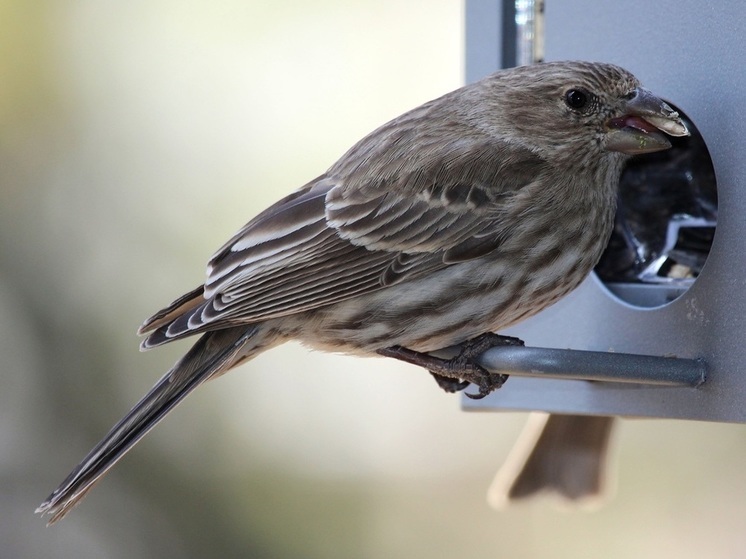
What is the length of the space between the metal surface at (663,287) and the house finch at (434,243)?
175mm

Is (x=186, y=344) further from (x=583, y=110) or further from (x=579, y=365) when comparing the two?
(x=579, y=365)

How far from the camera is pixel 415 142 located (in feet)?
12.1

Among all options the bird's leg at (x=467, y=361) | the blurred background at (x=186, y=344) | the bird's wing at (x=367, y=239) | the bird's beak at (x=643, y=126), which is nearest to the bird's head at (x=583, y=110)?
the bird's beak at (x=643, y=126)

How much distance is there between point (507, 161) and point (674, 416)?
85 centimetres

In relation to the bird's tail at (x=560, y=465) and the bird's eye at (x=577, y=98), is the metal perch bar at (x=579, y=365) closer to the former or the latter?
the bird's eye at (x=577, y=98)

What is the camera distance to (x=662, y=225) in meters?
4.06

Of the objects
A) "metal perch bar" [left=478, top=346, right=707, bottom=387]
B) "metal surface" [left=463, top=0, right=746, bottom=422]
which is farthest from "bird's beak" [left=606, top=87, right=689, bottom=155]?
"metal perch bar" [left=478, top=346, right=707, bottom=387]

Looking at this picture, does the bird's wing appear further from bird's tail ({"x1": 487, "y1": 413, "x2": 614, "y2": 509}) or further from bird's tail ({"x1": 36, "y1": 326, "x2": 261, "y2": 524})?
bird's tail ({"x1": 487, "y1": 413, "x2": 614, "y2": 509})

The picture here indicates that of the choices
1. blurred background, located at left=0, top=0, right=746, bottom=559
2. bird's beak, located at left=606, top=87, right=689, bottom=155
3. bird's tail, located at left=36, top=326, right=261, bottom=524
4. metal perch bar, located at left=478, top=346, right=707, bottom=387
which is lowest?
blurred background, located at left=0, top=0, right=746, bottom=559

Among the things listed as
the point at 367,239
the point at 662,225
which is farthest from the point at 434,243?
the point at 662,225

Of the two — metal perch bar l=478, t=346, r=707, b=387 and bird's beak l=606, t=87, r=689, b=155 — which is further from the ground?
bird's beak l=606, t=87, r=689, b=155

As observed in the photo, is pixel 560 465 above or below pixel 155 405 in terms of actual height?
below

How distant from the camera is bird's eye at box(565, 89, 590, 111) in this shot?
11.8ft

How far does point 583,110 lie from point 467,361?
793mm
